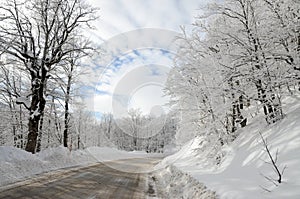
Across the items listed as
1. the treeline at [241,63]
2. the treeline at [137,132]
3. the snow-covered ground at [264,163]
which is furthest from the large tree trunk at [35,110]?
the treeline at [137,132]

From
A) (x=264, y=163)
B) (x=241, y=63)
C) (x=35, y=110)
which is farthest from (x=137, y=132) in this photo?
(x=264, y=163)

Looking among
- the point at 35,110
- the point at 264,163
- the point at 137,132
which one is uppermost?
the point at 137,132

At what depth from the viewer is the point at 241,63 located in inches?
349

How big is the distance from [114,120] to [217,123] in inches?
3878

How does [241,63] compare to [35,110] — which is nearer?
[241,63]

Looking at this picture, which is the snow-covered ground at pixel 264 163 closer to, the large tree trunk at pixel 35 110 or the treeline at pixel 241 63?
the treeline at pixel 241 63

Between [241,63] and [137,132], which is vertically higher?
[137,132]

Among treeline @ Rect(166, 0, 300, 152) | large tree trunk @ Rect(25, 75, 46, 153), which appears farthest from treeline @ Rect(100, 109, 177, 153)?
treeline @ Rect(166, 0, 300, 152)

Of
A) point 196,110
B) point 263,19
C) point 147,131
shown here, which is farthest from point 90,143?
point 263,19

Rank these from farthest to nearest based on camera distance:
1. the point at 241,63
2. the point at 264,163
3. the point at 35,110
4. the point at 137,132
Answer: the point at 137,132 → the point at 35,110 → the point at 241,63 → the point at 264,163

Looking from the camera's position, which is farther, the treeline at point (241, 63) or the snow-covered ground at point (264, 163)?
the treeline at point (241, 63)

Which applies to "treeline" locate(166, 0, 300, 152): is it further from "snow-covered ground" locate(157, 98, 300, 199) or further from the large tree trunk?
the large tree trunk

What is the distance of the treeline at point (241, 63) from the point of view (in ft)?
25.0

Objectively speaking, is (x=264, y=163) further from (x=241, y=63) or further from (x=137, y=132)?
(x=137, y=132)
